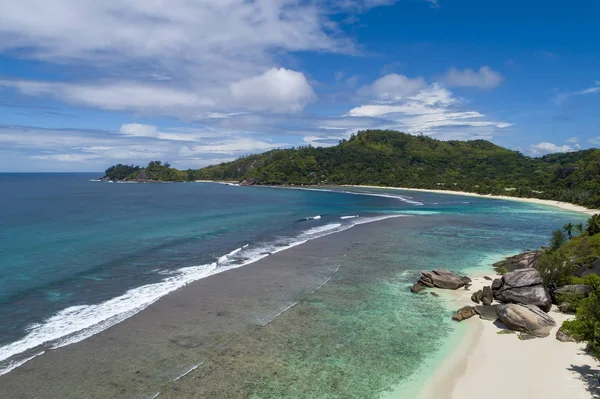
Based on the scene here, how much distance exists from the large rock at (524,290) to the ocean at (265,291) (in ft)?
13.7

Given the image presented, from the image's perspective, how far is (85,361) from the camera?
16312mm

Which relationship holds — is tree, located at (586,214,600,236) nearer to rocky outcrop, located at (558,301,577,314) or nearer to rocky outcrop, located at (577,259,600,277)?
rocky outcrop, located at (577,259,600,277)

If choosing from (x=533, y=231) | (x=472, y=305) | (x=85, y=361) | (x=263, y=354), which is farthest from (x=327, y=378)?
(x=533, y=231)

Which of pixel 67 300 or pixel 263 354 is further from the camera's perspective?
pixel 67 300

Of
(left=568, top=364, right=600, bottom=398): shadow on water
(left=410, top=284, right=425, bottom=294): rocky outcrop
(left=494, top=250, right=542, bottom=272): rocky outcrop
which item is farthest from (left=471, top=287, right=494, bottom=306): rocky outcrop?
(left=494, top=250, right=542, bottom=272): rocky outcrop

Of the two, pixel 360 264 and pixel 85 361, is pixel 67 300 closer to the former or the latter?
pixel 85 361

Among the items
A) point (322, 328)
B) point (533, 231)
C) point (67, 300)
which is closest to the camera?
point (322, 328)

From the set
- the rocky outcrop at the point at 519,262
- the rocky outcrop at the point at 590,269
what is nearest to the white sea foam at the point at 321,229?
the rocky outcrop at the point at 519,262

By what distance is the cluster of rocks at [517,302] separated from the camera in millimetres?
19203

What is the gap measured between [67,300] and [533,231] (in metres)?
56.4

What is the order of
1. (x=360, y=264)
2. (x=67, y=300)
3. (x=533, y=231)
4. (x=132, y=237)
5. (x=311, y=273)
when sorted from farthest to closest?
(x=533, y=231), (x=132, y=237), (x=360, y=264), (x=311, y=273), (x=67, y=300)

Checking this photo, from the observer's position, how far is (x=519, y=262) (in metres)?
32.8

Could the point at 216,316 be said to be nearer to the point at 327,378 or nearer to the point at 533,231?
the point at 327,378

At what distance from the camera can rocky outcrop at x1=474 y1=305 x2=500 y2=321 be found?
21.2m
